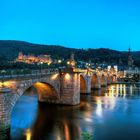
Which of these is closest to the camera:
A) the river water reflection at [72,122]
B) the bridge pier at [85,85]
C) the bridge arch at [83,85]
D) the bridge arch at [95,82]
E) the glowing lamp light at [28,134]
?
the glowing lamp light at [28,134]

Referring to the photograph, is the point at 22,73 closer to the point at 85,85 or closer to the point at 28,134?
the point at 28,134

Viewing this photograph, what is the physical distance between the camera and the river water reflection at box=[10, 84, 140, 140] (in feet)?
81.1

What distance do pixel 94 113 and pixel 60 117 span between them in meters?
4.81

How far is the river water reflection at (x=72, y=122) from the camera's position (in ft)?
81.1

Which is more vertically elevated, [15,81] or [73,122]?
[15,81]

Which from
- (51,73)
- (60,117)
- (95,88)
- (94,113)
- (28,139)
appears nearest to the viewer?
(28,139)

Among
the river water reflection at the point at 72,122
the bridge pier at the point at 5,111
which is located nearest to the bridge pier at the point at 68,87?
the river water reflection at the point at 72,122

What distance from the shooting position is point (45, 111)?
35.7 meters

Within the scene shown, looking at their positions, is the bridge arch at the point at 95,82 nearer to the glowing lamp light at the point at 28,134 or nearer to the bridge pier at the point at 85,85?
the bridge pier at the point at 85,85

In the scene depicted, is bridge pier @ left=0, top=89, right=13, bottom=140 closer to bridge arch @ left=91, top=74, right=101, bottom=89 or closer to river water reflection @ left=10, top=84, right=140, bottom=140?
river water reflection @ left=10, top=84, right=140, bottom=140

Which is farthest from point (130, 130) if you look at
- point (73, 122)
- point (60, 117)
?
point (60, 117)

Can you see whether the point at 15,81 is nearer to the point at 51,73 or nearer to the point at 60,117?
the point at 60,117

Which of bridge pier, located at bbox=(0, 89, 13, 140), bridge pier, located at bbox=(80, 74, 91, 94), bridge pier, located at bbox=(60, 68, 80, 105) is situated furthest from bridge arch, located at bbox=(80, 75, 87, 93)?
bridge pier, located at bbox=(0, 89, 13, 140)

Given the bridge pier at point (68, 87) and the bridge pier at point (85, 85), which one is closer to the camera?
the bridge pier at point (68, 87)
